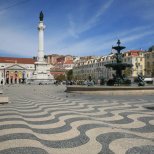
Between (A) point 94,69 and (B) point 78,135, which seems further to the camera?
(A) point 94,69

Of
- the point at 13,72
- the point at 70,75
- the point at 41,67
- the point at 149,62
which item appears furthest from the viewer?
the point at 13,72

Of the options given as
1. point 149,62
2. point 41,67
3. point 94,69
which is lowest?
point 41,67

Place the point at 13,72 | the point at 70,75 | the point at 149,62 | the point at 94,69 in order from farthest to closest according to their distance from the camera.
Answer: the point at 13,72 → the point at 70,75 → the point at 94,69 → the point at 149,62

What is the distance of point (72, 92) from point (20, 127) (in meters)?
17.3

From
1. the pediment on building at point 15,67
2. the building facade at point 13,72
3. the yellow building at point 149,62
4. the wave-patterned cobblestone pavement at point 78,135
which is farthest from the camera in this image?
the pediment on building at point 15,67

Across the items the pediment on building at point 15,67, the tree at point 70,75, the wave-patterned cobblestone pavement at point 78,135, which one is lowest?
the wave-patterned cobblestone pavement at point 78,135

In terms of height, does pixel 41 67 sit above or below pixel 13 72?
below

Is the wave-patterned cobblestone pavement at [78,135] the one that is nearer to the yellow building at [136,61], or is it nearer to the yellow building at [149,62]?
the yellow building at [149,62]

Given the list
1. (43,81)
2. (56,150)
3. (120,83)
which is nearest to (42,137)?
(56,150)

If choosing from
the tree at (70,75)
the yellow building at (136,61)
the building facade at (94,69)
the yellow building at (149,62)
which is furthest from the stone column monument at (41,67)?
Answer: the tree at (70,75)

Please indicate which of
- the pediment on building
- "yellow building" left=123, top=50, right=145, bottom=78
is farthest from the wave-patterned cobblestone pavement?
the pediment on building

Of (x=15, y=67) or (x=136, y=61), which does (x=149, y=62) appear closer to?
(x=136, y=61)

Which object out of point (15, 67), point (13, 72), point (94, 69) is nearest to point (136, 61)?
point (94, 69)

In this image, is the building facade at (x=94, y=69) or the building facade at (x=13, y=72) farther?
the building facade at (x=13, y=72)
